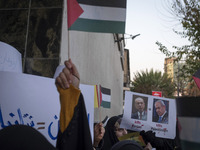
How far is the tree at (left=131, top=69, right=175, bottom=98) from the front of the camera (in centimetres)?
3003

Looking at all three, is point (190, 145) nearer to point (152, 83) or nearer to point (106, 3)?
point (106, 3)

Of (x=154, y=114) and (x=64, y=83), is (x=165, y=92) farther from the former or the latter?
(x=64, y=83)

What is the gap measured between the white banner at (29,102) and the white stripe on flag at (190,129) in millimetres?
1407

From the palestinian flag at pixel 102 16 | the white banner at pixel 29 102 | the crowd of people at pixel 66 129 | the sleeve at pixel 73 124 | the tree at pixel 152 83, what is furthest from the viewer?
the tree at pixel 152 83

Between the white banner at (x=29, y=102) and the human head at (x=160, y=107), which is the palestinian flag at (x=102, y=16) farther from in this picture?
the human head at (x=160, y=107)

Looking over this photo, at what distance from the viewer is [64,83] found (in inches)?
54.2

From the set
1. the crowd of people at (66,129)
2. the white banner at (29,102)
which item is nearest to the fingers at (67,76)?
the crowd of people at (66,129)

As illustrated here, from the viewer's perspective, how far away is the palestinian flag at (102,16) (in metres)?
2.14

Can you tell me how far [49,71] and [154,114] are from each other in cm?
142

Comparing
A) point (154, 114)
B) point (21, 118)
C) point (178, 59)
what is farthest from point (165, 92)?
point (21, 118)

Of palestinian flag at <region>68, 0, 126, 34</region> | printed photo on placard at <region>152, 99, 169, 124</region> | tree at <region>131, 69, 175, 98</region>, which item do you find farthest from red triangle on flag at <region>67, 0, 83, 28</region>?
tree at <region>131, 69, 175, 98</region>

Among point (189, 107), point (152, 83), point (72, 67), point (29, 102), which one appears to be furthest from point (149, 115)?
point (152, 83)

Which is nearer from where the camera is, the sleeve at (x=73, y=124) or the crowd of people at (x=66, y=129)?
the crowd of people at (x=66, y=129)

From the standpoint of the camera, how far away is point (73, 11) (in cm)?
207
